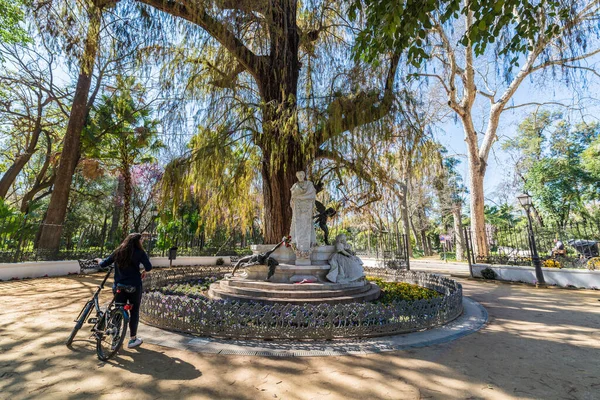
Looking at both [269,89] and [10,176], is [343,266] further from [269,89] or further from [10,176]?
[10,176]

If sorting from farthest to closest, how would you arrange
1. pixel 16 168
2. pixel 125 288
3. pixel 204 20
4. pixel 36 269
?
pixel 16 168
pixel 36 269
pixel 204 20
pixel 125 288

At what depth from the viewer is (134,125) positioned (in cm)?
1656

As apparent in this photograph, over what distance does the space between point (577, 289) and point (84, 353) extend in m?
13.6

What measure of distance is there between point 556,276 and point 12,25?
82.3 ft

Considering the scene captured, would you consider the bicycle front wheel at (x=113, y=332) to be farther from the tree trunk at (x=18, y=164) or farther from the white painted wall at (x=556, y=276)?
the tree trunk at (x=18, y=164)

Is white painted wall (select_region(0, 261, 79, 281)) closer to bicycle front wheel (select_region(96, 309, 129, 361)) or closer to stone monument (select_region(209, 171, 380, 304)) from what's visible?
stone monument (select_region(209, 171, 380, 304))

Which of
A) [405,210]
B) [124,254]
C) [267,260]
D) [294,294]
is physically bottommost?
[294,294]

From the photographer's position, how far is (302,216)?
672 centimetres

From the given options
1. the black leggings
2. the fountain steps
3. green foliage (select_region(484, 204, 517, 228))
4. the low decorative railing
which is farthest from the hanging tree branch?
green foliage (select_region(484, 204, 517, 228))

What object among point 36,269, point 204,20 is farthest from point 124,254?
point 36,269

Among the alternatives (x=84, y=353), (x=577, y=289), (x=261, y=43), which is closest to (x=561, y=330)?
(x=577, y=289)

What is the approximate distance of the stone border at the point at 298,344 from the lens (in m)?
3.77

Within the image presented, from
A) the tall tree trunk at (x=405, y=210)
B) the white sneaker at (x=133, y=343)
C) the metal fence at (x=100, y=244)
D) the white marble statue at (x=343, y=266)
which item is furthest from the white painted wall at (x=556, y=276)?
the white sneaker at (x=133, y=343)

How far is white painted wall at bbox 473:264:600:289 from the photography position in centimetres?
926
